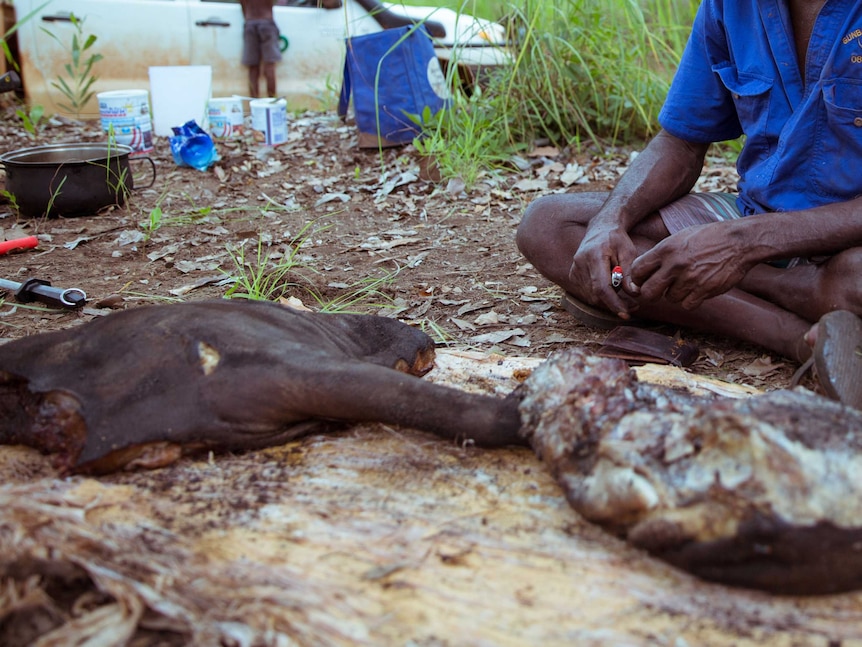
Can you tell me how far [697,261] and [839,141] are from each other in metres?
0.57

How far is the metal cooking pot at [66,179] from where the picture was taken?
4.16 m

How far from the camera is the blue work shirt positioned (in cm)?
221

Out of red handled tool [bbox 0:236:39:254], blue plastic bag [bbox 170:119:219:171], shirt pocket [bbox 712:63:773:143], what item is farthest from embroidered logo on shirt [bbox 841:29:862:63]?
blue plastic bag [bbox 170:119:219:171]

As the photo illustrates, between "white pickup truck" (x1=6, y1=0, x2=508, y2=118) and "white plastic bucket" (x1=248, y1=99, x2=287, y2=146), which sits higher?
"white pickup truck" (x1=6, y1=0, x2=508, y2=118)

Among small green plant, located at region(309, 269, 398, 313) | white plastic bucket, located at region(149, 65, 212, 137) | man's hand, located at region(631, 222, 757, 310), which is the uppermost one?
white plastic bucket, located at region(149, 65, 212, 137)

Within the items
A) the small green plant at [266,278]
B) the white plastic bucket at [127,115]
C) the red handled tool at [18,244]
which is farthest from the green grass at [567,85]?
the red handled tool at [18,244]

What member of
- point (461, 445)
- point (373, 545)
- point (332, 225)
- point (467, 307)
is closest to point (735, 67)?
point (467, 307)

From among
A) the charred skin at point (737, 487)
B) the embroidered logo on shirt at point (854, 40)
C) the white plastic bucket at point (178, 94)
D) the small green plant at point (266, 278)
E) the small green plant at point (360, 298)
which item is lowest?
the small green plant at point (360, 298)

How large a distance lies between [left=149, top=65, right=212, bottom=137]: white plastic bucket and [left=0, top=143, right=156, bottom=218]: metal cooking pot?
5.50 feet

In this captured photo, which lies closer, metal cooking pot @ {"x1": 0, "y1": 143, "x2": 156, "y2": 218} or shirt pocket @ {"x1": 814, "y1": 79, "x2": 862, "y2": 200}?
Answer: shirt pocket @ {"x1": 814, "y1": 79, "x2": 862, "y2": 200}

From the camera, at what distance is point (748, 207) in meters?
2.59

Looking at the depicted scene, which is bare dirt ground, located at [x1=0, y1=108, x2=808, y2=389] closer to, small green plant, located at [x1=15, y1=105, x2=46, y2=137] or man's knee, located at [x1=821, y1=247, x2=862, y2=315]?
small green plant, located at [x1=15, y1=105, x2=46, y2=137]

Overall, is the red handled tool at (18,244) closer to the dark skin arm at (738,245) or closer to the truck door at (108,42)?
the dark skin arm at (738,245)

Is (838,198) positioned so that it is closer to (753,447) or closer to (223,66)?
(753,447)
